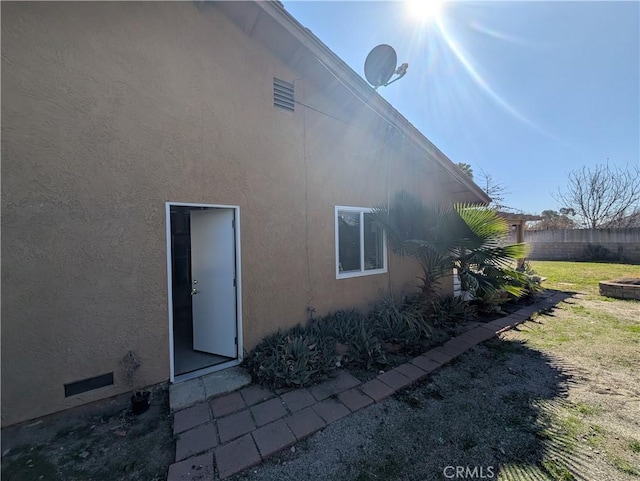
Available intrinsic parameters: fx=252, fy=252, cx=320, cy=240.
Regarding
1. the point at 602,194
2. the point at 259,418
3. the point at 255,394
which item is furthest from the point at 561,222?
the point at 259,418

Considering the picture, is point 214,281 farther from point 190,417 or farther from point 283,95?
point 283,95

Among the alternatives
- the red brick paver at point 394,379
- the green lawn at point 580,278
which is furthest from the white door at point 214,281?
the green lawn at point 580,278

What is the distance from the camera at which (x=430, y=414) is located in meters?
3.37

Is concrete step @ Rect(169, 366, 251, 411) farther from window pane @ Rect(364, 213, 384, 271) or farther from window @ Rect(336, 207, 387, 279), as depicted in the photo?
window pane @ Rect(364, 213, 384, 271)

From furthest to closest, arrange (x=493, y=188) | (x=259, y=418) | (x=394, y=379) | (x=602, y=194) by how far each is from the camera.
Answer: (x=602, y=194) < (x=493, y=188) < (x=394, y=379) < (x=259, y=418)

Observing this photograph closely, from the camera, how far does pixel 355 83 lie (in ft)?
17.5

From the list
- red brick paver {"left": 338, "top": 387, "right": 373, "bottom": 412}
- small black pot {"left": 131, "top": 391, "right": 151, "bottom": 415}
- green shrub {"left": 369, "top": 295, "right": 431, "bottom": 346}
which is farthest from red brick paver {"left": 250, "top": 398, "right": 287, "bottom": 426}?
green shrub {"left": 369, "top": 295, "right": 431, "bottom": 346}

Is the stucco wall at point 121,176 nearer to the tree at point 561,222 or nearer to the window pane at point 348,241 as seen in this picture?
the window pane at point 348,241

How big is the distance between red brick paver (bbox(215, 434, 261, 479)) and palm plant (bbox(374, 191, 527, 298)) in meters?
4.60

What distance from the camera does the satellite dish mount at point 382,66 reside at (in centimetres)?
579

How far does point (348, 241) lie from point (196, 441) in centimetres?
450

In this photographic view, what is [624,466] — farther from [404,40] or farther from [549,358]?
[404,40]

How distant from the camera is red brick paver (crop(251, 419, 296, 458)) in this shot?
2.76 metres

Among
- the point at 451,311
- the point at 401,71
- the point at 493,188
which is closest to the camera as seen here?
the point at 401,71
